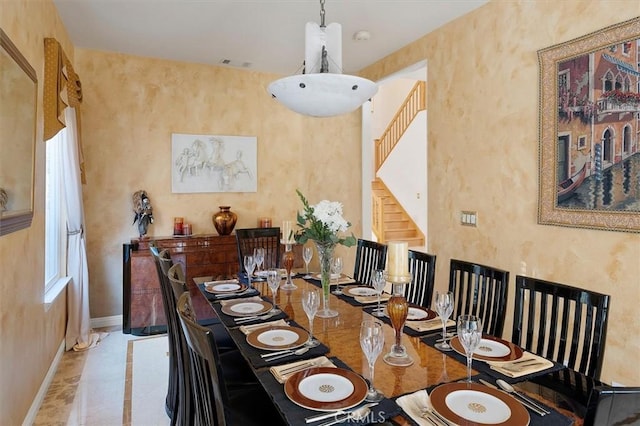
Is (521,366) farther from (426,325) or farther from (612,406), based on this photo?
(612,406)

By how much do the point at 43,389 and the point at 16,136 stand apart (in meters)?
1.75

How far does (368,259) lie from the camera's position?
10.4 ft

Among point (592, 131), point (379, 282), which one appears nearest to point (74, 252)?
point (379, 282)

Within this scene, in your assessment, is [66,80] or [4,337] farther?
[66,80]

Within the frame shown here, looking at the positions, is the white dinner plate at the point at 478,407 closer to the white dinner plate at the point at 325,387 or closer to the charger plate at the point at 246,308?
the white dinner plate at the point at 325,387

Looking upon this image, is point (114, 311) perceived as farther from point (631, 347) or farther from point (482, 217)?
point (631, 347)

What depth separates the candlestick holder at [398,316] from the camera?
→ 1.53 metres

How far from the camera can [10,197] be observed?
2084 mm

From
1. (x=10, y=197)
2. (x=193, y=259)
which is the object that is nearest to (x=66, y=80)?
(x=10, y=197)

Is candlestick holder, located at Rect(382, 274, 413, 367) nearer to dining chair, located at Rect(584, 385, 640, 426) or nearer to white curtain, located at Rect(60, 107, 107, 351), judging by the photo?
dining chair, located at Rect(584, 385, 640, 426)

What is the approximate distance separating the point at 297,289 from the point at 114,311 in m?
2.73

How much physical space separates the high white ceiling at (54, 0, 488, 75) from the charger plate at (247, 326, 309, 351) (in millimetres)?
2537

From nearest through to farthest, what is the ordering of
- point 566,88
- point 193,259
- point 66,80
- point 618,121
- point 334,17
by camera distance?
point 618,121 < point 566,88 < point 66,80 < point 334,17 < point 193,259

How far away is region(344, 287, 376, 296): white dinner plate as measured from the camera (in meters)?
2.49
